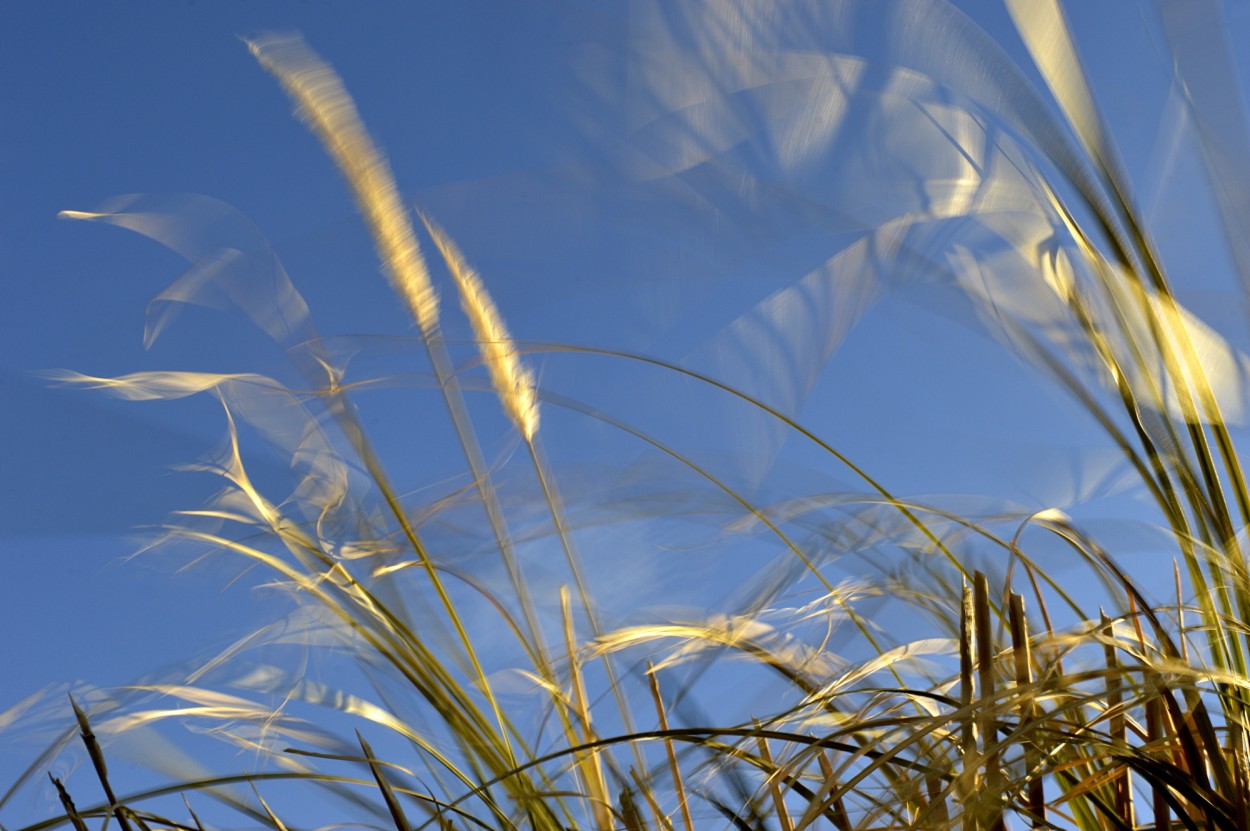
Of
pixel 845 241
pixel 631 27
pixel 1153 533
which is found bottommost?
pixel 1153 533

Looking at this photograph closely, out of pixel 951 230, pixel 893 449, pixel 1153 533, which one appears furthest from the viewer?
pixel 893 449

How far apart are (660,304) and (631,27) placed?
20 cm

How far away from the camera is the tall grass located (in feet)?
1.77

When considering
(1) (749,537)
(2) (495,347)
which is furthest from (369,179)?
(1) (749,537)

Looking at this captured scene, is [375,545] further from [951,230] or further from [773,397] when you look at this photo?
[951,230]

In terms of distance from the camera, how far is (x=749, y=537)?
A: 27.4 inches

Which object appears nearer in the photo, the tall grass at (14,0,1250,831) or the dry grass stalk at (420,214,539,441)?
the tall grass at (14,0,1250,831)

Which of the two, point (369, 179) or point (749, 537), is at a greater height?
point (369, 179)

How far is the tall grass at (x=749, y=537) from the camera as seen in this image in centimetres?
54

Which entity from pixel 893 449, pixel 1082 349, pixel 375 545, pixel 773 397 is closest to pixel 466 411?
pixel 375 545

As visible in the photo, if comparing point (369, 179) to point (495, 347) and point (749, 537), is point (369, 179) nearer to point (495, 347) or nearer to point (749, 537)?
point (495, 347)

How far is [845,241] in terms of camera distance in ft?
2.34

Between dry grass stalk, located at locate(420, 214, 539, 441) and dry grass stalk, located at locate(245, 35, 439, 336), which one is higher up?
dry grass stalk, located at locate(245, 35, 439, 336)

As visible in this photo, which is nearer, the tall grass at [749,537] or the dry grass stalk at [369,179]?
the tall grass at [749,537]
